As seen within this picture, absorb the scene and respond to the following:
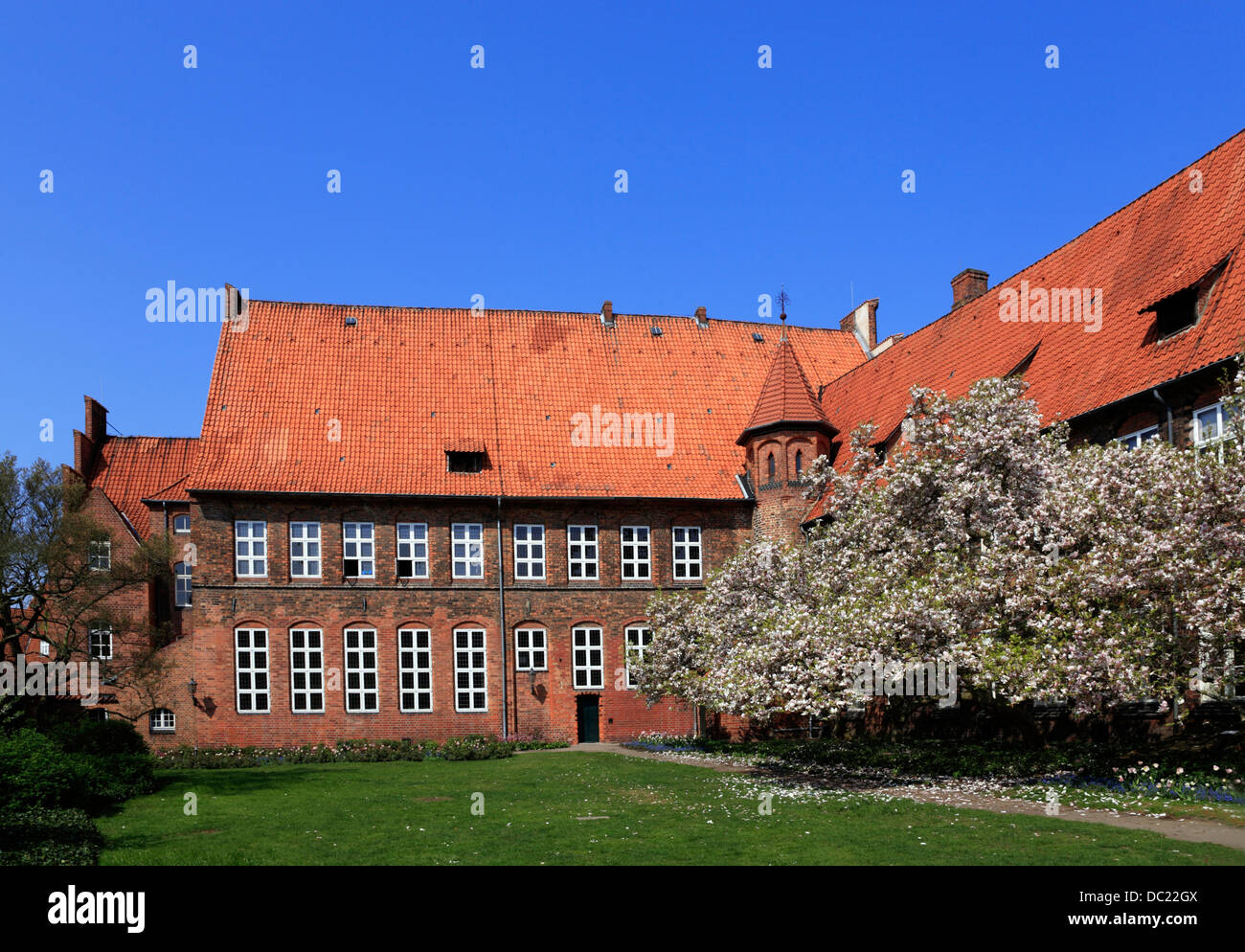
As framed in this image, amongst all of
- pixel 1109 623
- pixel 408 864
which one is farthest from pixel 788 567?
pixel 408 864

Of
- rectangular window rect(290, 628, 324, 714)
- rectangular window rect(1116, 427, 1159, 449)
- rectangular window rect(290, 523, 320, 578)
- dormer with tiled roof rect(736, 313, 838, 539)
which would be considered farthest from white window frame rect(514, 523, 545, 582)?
rectangular window rect(1116, 427, 1159, 449)

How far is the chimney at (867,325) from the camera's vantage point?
45.0 m

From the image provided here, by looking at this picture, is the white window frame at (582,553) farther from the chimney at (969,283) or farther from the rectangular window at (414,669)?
the chimney at (969,283)

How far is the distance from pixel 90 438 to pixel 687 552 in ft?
85.6

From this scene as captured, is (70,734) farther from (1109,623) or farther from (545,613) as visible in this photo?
(1109,623)

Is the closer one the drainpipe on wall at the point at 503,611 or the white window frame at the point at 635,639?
the drainpipe on wall at the point at 503,611

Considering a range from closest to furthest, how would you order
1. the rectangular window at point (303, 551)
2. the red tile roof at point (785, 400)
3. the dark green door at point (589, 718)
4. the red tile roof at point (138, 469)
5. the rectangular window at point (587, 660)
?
the rectangular window at point (303, 551) → the rectangular window at point (587, 660) → the dark green door at point (589, 718) → the red tile roof at point (785, 400) → the red tile roof at point (138, 469)

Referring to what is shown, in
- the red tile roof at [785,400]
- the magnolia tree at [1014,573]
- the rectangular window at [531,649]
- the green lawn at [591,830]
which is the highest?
the red tile roof at [785,400]

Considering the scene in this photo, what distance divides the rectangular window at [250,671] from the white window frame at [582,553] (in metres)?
10.1

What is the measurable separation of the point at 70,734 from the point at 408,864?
14278 mm

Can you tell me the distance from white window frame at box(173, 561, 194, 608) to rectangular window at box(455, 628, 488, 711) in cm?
1368

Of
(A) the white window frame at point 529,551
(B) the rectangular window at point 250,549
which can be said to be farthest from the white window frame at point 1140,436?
(B) the rectangular window at point 250,549

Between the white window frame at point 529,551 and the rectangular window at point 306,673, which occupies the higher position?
the white window frame at point 529,551

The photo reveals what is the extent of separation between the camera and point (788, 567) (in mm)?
25156
